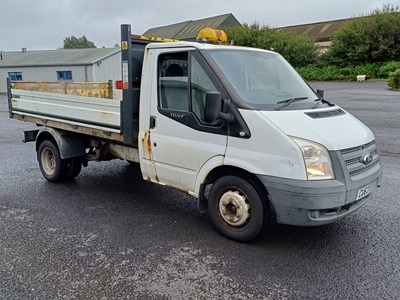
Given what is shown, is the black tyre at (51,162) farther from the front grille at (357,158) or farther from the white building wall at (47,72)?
the white building wall at (47,72)

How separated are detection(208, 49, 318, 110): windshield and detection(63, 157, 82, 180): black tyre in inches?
130

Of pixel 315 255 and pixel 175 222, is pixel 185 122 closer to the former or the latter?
pixel 175 222

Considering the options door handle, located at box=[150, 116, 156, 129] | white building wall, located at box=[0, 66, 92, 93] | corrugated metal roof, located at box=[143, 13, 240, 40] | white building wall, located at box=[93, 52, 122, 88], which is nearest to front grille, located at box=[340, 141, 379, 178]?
door handle, located at box=[150, 116, 156, 129]

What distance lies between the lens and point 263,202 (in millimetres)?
3795

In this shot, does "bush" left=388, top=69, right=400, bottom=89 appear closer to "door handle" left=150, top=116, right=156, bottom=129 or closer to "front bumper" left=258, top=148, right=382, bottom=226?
"front bumper" left=258, top=148, right=382, bottom=226

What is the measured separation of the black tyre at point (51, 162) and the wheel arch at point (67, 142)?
0.47ft

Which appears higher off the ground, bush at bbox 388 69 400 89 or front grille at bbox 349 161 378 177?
bush at bbox 388 69 400 89

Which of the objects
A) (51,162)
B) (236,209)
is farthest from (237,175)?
(51,162)

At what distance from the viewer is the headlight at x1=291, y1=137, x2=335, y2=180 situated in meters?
3.42

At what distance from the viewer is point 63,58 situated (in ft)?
123

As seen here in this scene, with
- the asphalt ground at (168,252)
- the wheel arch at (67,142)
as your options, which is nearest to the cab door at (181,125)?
the asphalt ground at (168,252)

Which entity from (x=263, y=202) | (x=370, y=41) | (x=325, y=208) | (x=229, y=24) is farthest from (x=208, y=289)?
(x=229, y=24)

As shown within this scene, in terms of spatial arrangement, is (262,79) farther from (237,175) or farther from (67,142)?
(67,142)

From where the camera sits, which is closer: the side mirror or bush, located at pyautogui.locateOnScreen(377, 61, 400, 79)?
the side mirror
